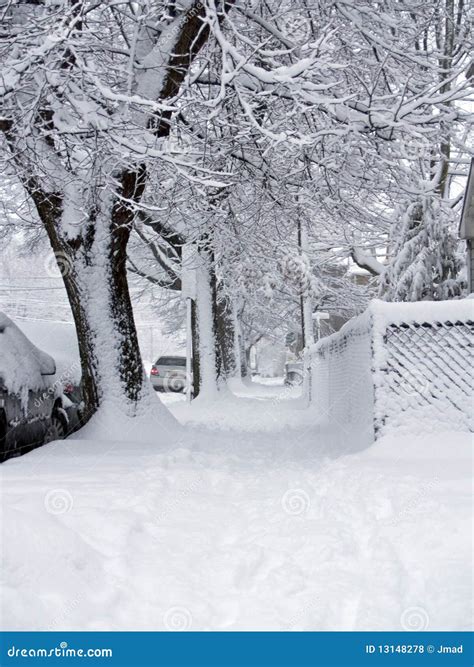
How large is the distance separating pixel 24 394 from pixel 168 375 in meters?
21.3

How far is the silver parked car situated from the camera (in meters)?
28.3

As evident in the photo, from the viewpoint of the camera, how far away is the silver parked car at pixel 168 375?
92.7 feet

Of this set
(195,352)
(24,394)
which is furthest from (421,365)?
(195,352)

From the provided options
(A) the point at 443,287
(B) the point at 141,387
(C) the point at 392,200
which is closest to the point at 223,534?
(B) the point at 141,387

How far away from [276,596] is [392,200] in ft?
35.8

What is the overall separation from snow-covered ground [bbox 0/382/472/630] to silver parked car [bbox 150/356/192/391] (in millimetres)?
21468

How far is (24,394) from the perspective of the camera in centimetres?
713

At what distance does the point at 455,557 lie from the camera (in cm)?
356

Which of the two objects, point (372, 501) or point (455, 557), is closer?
point (455, 557)

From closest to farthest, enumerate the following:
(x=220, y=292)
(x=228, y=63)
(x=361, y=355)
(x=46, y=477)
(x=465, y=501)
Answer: (x=465, y=501) → (x=46, y=477) → (x=228, y=63) → (x=361, y=355) → (x=220, y=292)

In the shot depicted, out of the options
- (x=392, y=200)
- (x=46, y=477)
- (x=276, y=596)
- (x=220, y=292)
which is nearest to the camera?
(x=276, y=596)

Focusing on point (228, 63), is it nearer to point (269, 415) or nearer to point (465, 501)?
point (465, 501)

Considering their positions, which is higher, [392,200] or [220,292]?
[392,200]

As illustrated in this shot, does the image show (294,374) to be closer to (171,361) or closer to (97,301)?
(171,361)
